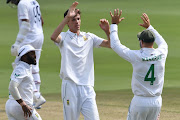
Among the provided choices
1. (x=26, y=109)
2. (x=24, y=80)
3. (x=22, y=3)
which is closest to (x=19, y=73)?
(x=24, y=80)

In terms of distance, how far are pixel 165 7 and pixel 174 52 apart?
619 cm

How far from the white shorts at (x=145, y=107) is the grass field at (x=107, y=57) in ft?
8.48

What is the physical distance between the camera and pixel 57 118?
9812 millimetres

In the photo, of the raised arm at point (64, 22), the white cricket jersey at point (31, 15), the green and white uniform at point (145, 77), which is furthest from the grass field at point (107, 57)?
the green and white uniform at point (145, 77)

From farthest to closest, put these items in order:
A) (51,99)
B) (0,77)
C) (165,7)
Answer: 1. (165,7)
2. (0,77)
3. (51,99)

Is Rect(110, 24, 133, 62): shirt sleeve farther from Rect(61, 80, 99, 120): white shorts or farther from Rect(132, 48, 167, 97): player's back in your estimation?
Rect(61, 80, 99, 120): white shorts

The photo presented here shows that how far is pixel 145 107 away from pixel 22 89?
1.60m

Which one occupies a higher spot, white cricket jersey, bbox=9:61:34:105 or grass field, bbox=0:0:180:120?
white cricket jersey, bbox=9:61:34:105

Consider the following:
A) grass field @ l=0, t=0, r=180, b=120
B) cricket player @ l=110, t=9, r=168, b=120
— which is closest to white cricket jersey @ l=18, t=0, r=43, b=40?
grass field @ l=0, t=0, r=180, b=120

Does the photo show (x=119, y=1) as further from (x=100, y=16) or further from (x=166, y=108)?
(x=166, y=108)

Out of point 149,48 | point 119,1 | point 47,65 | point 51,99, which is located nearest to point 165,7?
point 119,1

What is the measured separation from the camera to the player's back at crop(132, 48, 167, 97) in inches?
281

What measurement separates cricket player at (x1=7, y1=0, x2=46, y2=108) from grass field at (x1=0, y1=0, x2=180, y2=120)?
16.9 inches

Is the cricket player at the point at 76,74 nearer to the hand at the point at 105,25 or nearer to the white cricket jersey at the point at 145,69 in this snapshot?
the hand at the point at 105,25
